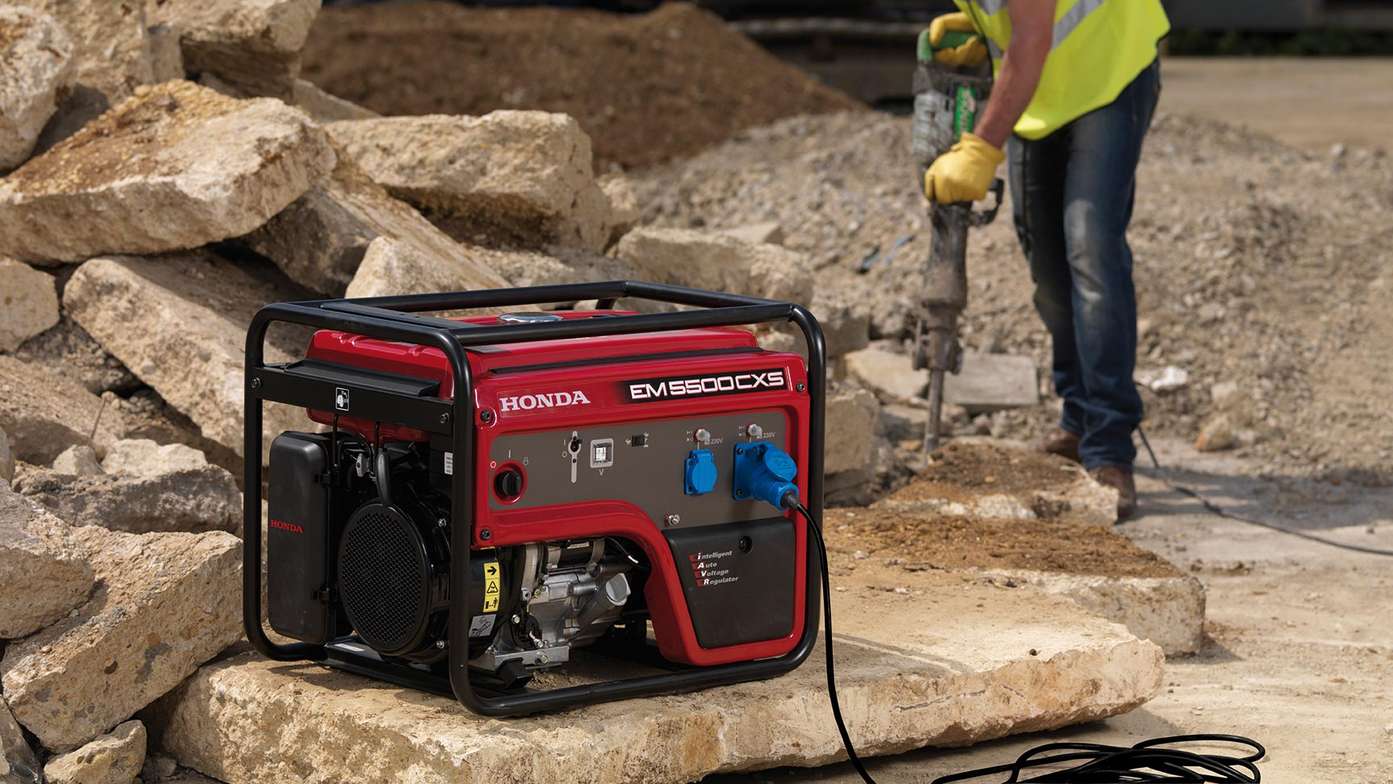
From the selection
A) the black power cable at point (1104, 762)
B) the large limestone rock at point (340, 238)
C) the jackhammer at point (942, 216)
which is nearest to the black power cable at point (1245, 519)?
the jackhammer at point (942, 216)

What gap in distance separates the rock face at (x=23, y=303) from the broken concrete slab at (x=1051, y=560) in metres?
2.29

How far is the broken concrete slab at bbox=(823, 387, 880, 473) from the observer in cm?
554

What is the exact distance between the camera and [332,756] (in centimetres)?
324

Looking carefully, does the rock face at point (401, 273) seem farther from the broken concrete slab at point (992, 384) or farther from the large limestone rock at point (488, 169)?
the broken concrete slab at point (992, 384)

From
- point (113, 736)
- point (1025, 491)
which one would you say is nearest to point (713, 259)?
point (1025, 491)

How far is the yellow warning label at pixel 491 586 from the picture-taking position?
3.10 metres

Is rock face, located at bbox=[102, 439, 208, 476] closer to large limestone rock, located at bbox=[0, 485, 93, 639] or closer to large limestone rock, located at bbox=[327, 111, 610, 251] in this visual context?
large limestone rock, located at bbox=[0, 485, 93, 639]

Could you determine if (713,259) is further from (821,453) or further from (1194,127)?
(1194,127)

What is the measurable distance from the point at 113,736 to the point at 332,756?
539mm

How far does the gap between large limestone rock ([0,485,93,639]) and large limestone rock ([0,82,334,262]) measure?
1.35 meters

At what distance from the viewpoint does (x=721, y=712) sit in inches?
132

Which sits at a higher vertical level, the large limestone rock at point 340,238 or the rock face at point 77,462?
the large limestone rock at point 340,238

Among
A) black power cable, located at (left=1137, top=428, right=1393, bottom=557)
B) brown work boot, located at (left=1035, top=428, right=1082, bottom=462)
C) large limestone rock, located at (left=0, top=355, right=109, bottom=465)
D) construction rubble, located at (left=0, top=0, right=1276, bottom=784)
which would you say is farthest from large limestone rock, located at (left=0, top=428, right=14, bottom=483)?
black power cable, located at (left=1137, top=428, right=1393, bottom=557)

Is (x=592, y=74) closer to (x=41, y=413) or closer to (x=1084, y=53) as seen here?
(x=1084, y=53)
